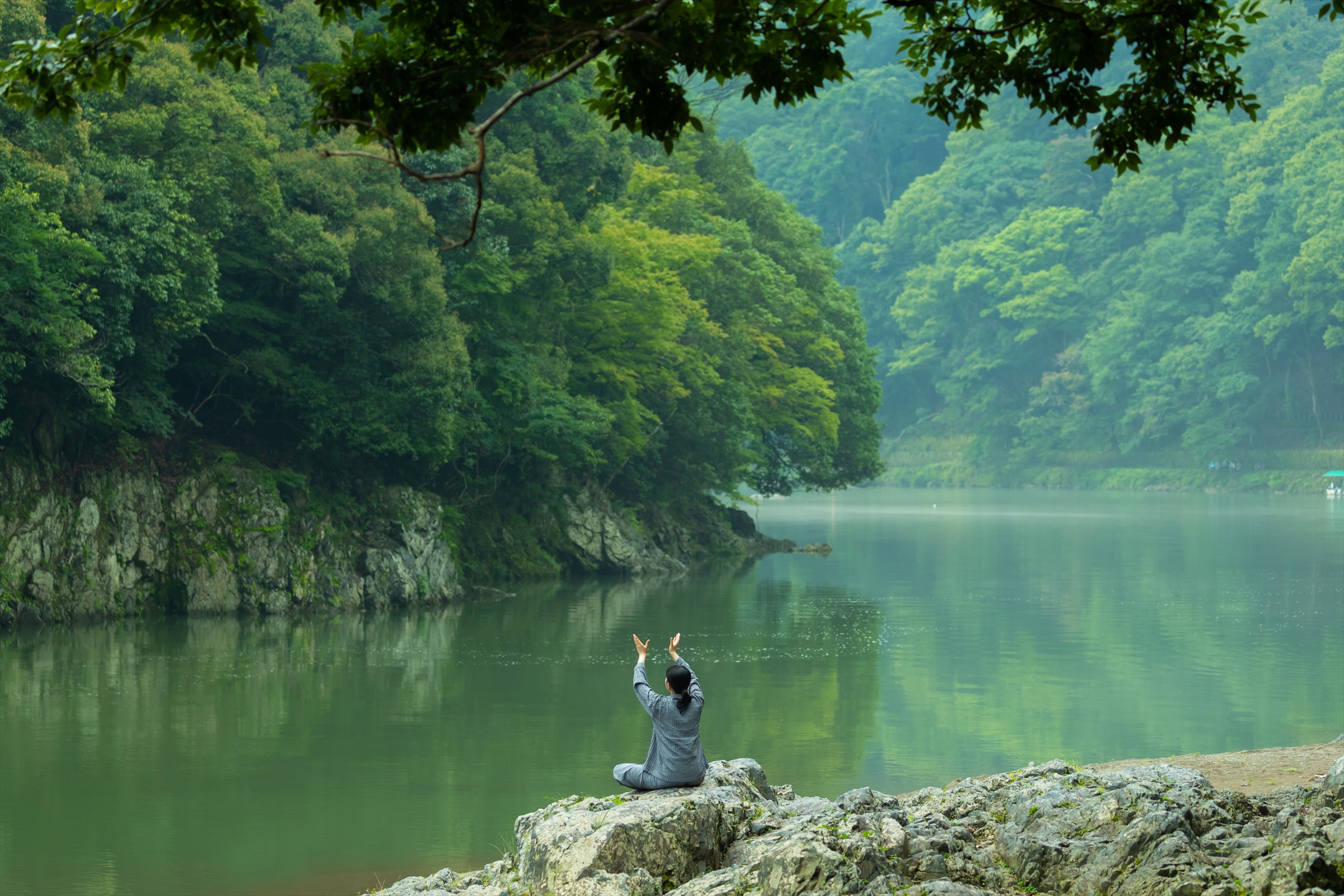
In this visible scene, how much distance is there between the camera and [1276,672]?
2089 centimetres

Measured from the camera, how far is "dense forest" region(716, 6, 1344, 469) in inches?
3246

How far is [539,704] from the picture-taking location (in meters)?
18.7

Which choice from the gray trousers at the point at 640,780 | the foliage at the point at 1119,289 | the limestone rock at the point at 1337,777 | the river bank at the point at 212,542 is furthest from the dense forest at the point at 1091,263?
the gray trousers at the point at 640,780

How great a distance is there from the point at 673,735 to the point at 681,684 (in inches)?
13.2

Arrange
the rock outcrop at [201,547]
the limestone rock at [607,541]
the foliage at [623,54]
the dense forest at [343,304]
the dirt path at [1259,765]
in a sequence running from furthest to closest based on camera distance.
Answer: the limestone rock at [607,541] < the rock outcrop at [201,547] < the dense forest at [343,304] < the dirt path at [1259,765] < the foliage at [623,54]

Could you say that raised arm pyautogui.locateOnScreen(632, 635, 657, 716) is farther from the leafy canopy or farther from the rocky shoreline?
the leafy canopy

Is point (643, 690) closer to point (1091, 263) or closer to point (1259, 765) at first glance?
point (1259, 765)

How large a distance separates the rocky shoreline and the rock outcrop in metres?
15.9

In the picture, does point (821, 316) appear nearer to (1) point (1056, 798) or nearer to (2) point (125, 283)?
(2) point (125, 283)

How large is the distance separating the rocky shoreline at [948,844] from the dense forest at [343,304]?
1550cm

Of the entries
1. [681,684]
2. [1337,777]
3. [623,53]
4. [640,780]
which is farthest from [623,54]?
[1337,777]

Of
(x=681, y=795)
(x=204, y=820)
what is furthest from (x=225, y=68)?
(x=681, y=795)

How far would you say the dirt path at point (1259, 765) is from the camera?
12312mm

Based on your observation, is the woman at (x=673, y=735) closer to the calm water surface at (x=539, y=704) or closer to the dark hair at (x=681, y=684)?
the dark hair at (x=681, y=684)
